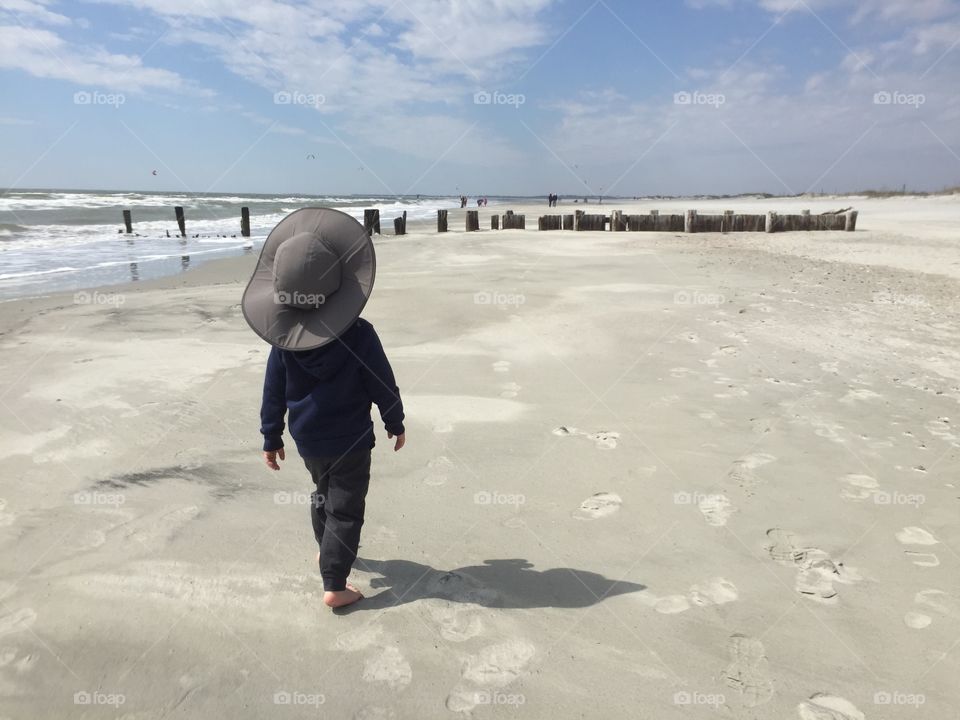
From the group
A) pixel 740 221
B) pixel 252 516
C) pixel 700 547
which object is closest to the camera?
pixel 700 547

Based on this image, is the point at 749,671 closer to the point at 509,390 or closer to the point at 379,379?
the point at 379,379

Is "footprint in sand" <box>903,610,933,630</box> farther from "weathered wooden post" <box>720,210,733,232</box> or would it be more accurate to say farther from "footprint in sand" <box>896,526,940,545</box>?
"weathered wooden post" <box>720,210,733,232</box>

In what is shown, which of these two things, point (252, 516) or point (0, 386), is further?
point (0, 386)

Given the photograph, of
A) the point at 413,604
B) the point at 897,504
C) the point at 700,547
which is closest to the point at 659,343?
the point at 897,504

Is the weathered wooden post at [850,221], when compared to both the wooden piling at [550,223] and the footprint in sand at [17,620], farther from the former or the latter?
the footprint in sand at [17,620]

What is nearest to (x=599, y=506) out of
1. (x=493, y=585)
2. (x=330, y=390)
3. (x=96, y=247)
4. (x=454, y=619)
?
(x=493, y=585)

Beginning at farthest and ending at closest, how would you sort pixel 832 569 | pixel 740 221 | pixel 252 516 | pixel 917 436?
pixel 740 221 < pixel 917 436 < pixel 252 516 < pixel 832 569

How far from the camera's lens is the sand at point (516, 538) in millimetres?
2076

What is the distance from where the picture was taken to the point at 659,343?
6398mm

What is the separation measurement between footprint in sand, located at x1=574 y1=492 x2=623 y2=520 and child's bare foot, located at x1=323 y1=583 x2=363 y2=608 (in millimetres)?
A: 1318

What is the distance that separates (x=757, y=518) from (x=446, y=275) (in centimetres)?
884

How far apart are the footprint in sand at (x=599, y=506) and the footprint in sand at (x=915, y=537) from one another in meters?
1.42

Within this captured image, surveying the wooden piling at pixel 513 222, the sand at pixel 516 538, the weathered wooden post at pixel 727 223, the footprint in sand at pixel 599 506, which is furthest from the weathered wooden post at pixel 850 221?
the footprint in sand at pixel 599 506

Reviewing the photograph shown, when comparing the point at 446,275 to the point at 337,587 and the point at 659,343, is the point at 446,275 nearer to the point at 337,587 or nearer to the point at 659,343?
the point at 659,343
